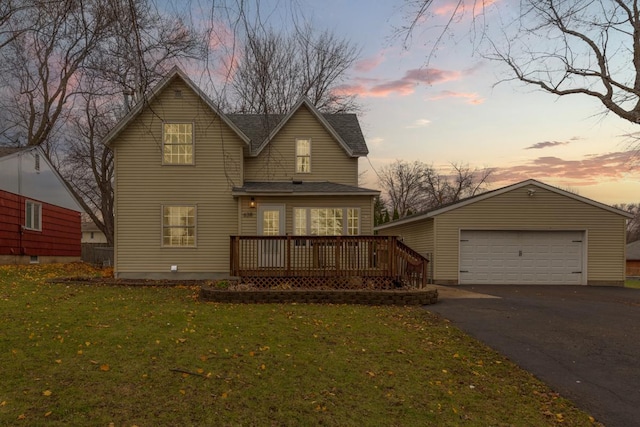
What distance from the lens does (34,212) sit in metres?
20.3

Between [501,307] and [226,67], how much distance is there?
9.56 metres

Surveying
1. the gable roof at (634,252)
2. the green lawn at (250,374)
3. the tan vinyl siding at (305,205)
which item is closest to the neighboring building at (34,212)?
the tan vinyl siding at (305,205)

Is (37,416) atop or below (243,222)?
below

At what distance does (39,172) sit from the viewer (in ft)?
67.5

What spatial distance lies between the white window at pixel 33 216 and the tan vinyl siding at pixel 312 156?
11468 mm

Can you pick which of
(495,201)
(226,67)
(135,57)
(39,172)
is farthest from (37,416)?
(39,172)

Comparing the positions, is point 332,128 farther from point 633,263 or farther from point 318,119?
point 633,263

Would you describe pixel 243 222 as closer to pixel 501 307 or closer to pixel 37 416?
pixel 501 307

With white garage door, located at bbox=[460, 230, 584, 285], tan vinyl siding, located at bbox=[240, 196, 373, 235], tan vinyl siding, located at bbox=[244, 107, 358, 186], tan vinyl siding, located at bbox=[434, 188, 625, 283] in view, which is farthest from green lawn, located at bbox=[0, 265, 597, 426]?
white garage door, located at bbox=[460, 230, 584, 285]

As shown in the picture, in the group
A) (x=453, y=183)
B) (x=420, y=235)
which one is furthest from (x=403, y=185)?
(x=420, y=235)

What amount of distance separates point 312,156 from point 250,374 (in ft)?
37.9

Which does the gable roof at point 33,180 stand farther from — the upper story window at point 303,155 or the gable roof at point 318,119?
the upper story window at point 303,155

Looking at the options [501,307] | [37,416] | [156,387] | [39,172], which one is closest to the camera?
[37,416]

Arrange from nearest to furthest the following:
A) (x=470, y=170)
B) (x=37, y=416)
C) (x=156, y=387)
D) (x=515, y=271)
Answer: (x=37, y=416)
(x=156, y=387)
(x=515, y=271)
(x=470, y=170)
